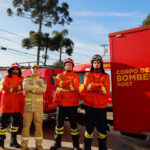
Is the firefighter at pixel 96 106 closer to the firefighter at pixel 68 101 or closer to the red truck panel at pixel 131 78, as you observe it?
the red truck panel at pixel 131 78

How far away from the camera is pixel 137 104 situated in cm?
330

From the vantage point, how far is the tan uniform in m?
3.69

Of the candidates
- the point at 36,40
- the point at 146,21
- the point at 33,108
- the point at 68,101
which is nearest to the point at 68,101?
the point at 68,101

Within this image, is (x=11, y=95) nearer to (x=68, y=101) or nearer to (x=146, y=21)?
(x=68, y=101)

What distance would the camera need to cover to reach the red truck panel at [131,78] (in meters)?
3.22

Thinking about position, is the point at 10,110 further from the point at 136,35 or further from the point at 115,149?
the point at 136,35

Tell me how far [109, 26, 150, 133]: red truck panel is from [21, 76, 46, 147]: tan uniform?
1.69 metres

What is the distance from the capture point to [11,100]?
13.2 ft

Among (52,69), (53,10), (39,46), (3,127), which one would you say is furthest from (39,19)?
(3,127)

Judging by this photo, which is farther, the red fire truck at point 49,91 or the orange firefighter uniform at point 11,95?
the red fire truck at point 49,91

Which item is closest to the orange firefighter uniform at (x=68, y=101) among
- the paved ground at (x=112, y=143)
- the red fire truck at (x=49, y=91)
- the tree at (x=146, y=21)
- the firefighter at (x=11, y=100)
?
the paved ground at (x=112, y=143)

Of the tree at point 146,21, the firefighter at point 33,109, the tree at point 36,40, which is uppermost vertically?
the tree at point 146,21

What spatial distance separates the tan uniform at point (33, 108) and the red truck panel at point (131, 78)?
1688 mm

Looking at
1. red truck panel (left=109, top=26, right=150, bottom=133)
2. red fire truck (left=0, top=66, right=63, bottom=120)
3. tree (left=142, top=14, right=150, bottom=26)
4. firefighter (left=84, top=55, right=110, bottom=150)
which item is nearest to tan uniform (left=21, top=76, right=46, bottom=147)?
firefighter (left=84, top=55, right=110, bottom=150)
